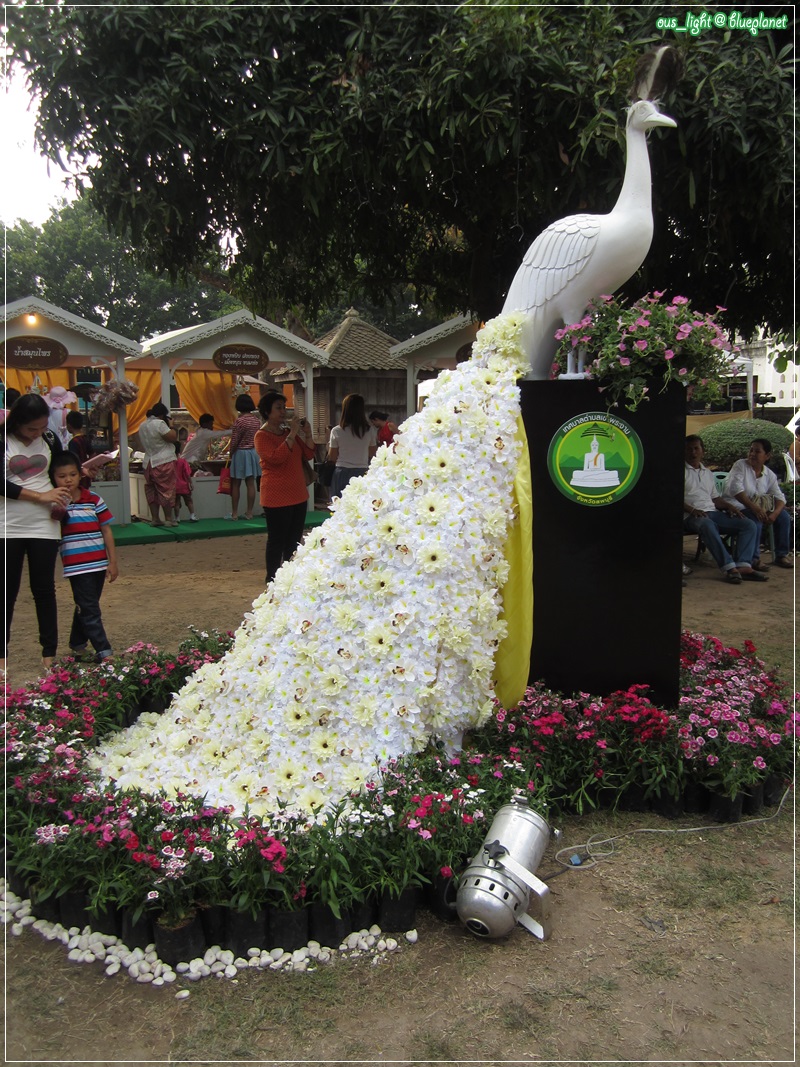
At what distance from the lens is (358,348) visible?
19547 millimetres

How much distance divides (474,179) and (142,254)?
378 cm

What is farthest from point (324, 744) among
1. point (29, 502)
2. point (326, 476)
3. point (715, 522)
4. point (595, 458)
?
point (326, 476)

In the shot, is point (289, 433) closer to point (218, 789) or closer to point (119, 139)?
point (119, 139)

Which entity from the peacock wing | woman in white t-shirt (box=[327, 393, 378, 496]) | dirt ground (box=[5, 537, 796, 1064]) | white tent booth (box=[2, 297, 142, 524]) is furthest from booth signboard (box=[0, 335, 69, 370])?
dirt ground (box=[5, 537, 796, 1064])

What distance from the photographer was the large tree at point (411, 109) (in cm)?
630

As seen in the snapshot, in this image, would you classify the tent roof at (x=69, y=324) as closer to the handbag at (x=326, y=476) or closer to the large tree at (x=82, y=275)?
the handbag at (x=326, y=476)

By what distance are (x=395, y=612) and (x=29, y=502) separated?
2.77 meters

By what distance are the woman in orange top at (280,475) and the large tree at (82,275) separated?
32.6 m

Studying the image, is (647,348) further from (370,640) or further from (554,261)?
(370,640)

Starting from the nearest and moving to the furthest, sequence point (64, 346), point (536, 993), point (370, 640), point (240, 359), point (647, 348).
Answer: point (536, 993)
point (370, 640)
point (647, 348)
point (64, 346)
point (240, 359)

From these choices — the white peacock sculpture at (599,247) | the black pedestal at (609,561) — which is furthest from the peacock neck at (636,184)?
the black pedestal at (609,561)

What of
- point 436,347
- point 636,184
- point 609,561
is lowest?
point 609,561

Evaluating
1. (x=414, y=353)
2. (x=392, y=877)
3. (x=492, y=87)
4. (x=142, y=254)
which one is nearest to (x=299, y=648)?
(x=392, y=877)

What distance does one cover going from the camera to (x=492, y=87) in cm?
636
